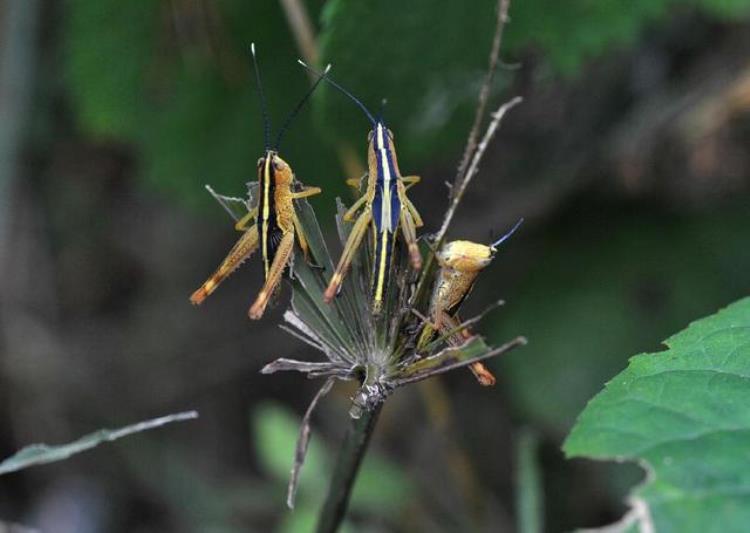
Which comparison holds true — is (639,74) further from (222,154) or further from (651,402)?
(651,402)

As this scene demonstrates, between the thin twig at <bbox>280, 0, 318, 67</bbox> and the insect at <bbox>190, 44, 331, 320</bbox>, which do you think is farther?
the thin twig at <bbox>280, 0, 318, 67</bbox>

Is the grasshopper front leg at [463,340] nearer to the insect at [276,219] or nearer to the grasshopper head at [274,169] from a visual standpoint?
the insect at [276,219]

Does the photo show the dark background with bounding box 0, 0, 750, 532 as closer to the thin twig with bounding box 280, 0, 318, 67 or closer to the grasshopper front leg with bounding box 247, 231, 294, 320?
the thin twig with bounding box 280, 0, 318, 67

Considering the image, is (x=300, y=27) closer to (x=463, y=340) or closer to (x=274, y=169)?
(x=274, y=169)

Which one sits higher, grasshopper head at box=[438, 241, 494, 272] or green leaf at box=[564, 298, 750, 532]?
grasshopper head at box=[438, 241, 494, 272]

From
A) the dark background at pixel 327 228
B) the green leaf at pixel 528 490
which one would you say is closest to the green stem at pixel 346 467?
the green leaf at pixel 528 490

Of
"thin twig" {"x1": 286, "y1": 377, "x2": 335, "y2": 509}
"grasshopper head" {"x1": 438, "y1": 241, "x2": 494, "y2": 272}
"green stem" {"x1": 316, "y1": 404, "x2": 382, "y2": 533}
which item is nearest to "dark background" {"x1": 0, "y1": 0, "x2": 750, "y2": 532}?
"green stem" {"x1": 316, "y1": 404, "x2": 382, "y2": 533}

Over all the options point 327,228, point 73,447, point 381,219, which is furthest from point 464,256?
point 327,228
